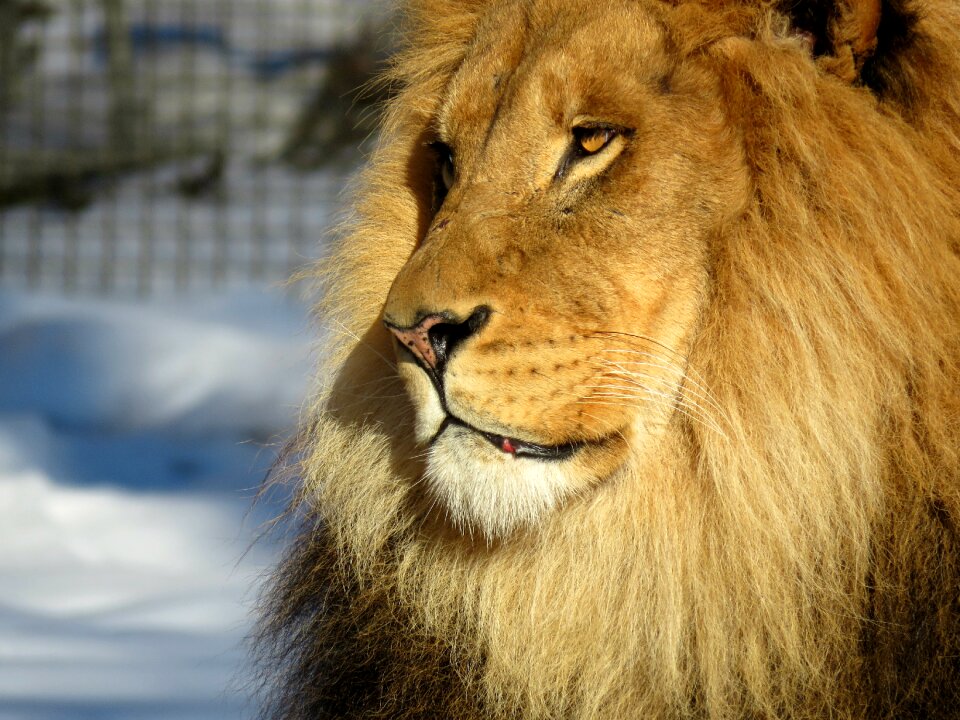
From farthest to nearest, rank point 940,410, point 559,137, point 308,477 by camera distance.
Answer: point 308,477, point 559,137, point 940,410

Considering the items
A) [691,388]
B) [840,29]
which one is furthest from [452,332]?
[840,29]

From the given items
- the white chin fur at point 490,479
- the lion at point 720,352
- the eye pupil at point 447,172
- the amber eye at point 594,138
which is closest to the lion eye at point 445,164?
the eye pupil at point 447,172

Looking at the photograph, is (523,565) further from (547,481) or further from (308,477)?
(308,477)

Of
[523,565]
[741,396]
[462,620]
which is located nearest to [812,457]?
[741,396]

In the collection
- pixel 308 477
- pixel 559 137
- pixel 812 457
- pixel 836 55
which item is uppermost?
pixel 836 55

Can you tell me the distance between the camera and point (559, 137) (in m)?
1.83

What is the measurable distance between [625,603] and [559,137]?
693mm

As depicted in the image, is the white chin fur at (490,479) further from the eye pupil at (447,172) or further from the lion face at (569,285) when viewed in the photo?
the eye pupil at (447,172)

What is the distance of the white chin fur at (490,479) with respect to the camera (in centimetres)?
170

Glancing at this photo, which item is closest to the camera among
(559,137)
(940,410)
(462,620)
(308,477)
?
(940,410)

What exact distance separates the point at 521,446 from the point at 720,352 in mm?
309

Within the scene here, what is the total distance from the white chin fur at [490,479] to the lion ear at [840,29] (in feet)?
2.25

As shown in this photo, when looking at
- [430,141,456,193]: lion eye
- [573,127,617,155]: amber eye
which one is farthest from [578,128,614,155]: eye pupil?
[430,141,456,193]: lion eye

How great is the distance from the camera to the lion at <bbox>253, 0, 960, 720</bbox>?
1.70 metres
